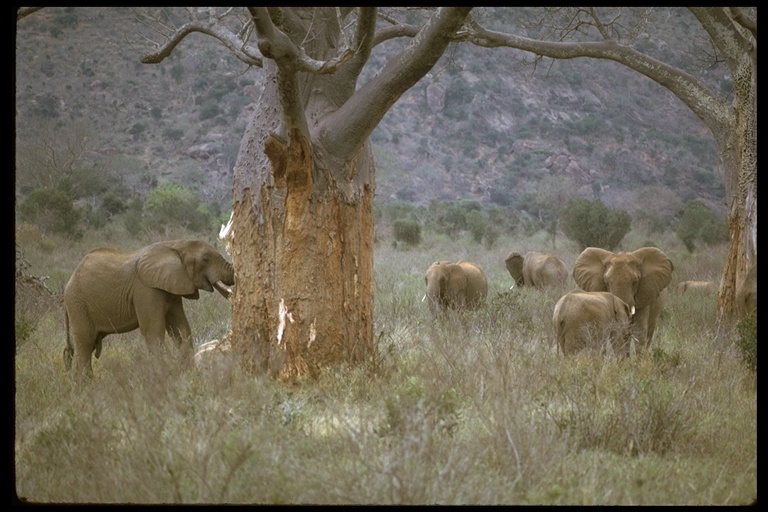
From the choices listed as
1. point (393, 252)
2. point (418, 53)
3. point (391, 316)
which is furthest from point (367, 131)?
point (393, 252)

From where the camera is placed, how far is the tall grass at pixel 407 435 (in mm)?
4770

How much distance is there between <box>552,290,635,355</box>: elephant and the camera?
9156 mm

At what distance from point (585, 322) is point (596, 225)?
17114mm

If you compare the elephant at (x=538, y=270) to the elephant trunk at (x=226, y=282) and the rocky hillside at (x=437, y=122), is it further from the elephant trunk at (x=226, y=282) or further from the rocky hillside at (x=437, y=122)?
the rocky hillside at (x=437, y=122)

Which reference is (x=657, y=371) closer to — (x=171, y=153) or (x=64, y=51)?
(x=64, y=51)

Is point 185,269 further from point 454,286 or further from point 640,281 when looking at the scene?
point 454,286

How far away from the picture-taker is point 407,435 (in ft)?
16.2

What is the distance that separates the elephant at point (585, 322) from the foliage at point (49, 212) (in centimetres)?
1887

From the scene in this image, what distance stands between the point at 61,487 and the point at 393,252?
71.1 feet

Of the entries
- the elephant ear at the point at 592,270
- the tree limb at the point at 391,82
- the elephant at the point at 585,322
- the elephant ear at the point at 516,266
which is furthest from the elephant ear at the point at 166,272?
the elephant ear at the point at 516,266

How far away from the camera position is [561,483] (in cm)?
494

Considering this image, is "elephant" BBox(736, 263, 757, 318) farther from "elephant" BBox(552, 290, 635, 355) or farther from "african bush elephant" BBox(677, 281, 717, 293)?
"african bush elephant" BBox(677, 281, 717, 293)

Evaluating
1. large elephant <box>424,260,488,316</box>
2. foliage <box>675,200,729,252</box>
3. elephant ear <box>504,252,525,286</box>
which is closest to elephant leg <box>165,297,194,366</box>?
large elephant <box>424,260,488,316</box>

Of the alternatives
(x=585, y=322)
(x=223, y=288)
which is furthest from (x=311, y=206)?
(x=585, y=322)
